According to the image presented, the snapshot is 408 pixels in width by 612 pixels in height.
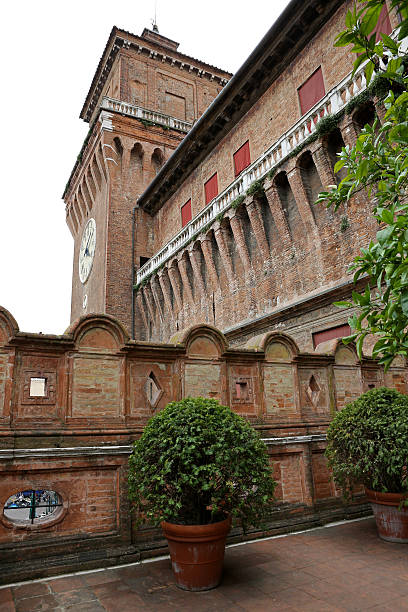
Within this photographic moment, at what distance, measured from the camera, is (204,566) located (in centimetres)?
424

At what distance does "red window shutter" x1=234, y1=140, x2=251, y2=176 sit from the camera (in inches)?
664

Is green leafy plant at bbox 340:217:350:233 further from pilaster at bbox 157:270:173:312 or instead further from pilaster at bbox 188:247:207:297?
pilaster at bbox 157:270:173:312

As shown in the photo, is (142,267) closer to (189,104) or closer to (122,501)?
(189,104)

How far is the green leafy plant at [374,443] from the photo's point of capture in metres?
5.48

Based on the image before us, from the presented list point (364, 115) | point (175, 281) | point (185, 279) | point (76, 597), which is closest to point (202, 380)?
point (76, 597)

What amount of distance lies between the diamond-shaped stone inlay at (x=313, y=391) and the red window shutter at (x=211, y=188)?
12.8 m

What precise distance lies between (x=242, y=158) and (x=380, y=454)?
46.3 ft

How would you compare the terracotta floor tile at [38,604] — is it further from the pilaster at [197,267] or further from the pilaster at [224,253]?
the pilaster at [197,267]

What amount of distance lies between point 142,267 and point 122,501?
735 inches

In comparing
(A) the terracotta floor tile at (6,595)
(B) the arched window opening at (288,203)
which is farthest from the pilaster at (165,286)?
(A) the terracotta floor tile at (6,595)

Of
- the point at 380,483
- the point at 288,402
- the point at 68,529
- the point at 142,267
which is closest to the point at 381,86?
the point at 288,402

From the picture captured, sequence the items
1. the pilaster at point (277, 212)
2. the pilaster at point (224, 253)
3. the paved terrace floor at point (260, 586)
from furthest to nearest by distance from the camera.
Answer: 1. the pilaster at point (224, 253)
2. the pilaster at point (277, 212)
3. the paved terrace floor at point (260, 586)

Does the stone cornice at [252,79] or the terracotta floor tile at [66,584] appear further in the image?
the stone cornice at [252,79]

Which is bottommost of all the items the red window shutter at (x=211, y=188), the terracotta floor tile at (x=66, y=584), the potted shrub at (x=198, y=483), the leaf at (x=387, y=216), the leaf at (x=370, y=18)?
the terracotta floor tile at (x=66, y=584)
